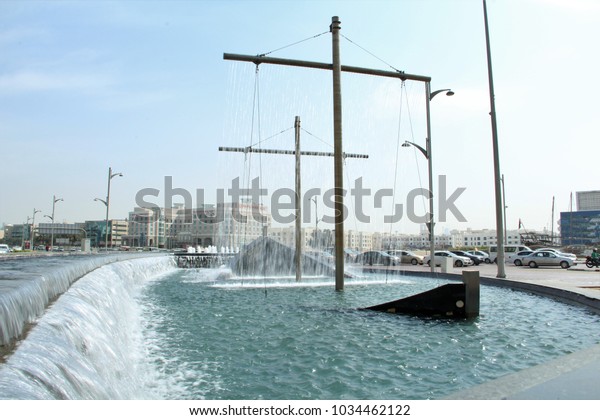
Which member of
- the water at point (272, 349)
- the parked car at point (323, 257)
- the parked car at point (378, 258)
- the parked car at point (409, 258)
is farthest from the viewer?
the parked car at point (409, 258)

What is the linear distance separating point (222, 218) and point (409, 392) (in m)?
37.0

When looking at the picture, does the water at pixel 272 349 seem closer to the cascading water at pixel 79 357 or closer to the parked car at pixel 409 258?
the cascading water at pixel 79 357

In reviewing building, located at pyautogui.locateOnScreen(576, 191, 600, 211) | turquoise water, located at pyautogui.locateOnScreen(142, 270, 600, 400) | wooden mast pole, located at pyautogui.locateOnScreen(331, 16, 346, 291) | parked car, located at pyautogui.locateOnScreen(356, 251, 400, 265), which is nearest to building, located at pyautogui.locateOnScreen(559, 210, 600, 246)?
building, located at pyautogui.locateOnScreen(576, 191, 600, 211)

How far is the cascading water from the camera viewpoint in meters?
4.03

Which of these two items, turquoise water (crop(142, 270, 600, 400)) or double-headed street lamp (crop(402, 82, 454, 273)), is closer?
turquoise water (crop(142, 270, 600, 400))

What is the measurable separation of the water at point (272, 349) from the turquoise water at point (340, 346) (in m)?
0.02

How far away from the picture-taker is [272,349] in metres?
7.77

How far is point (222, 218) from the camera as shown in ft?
137

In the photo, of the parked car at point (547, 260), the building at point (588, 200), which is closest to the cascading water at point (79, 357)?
the parked car at point (547, 260)

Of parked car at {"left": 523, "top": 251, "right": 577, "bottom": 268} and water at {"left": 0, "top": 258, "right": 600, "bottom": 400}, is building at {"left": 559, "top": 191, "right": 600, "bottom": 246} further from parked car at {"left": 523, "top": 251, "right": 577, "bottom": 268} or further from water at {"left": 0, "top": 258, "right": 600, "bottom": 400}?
water at {"left": 0, "top": 258, "right": 600, "bottom": 400}

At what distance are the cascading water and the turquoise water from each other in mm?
387

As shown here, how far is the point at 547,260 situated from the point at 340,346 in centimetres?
3123

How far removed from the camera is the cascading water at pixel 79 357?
4027 mm

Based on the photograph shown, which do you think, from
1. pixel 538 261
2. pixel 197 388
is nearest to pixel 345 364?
pixel 197 388
